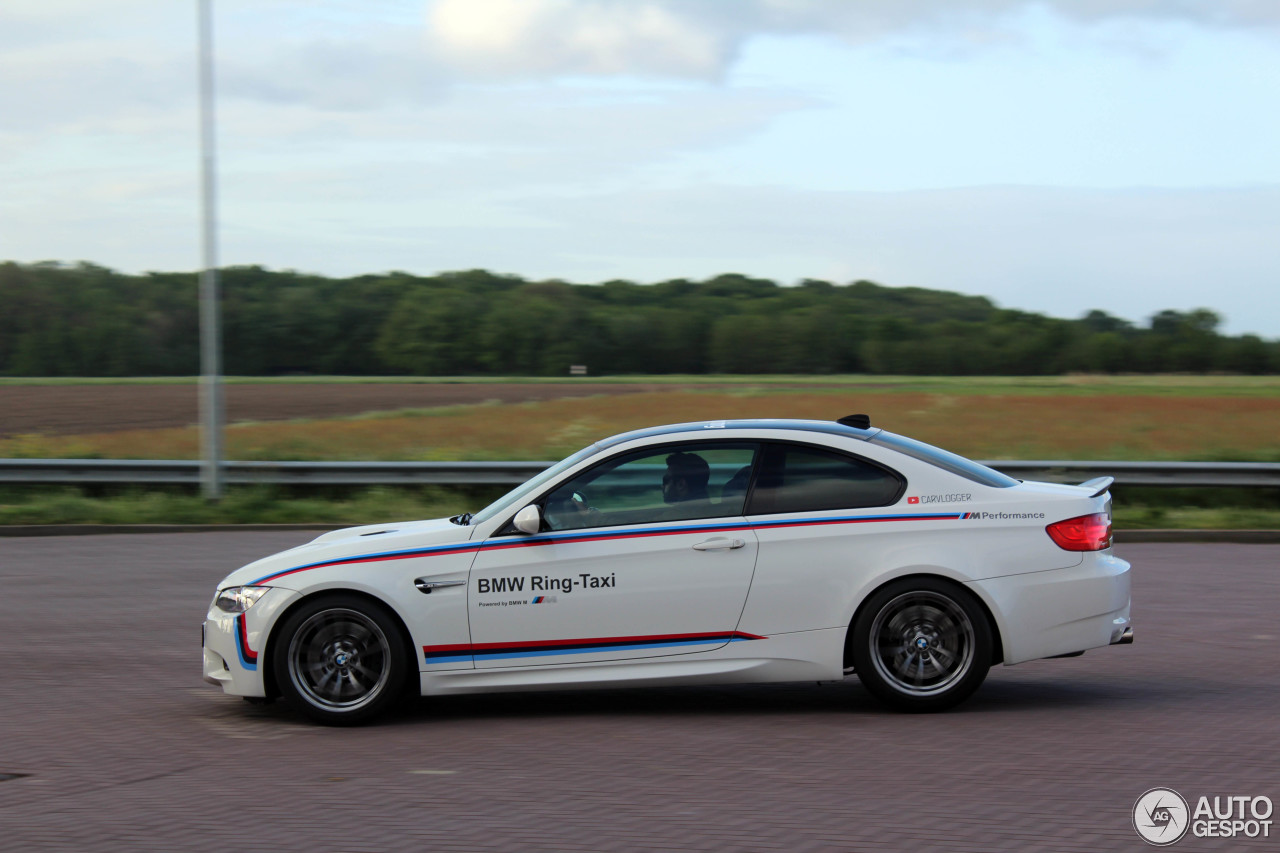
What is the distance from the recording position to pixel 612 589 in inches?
243

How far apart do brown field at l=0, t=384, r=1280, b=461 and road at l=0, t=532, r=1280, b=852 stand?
14910mm

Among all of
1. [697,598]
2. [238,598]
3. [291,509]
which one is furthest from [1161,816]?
[291,509]

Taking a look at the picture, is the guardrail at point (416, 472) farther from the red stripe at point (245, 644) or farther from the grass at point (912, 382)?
the grass at point (912, 382)

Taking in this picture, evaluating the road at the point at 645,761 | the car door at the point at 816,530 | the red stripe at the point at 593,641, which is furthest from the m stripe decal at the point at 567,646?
the road at the point at 645,761

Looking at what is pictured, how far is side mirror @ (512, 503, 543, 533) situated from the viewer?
6.17 meters

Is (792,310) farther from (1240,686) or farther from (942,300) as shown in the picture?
(1240,686)

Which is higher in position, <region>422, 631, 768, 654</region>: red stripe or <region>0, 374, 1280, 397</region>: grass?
<region>0, 374, 1280, 397</region>: grass

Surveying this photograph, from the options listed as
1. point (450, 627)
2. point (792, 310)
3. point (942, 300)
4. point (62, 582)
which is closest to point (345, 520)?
point (62, 582)

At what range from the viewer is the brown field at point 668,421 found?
81.1 ft

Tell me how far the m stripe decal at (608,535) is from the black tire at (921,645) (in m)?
0.34

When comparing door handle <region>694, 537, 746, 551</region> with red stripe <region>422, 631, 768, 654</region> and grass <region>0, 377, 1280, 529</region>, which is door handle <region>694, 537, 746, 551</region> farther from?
grass <region>0, 377, 1280, 529</region>

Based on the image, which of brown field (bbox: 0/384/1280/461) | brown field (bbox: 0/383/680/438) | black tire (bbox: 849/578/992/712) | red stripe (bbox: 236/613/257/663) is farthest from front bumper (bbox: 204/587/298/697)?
brown field (bbox: 0/383/680/438)

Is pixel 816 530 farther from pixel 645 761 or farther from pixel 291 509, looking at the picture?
pixel 291 509

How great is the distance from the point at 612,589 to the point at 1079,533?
2.32 metres
